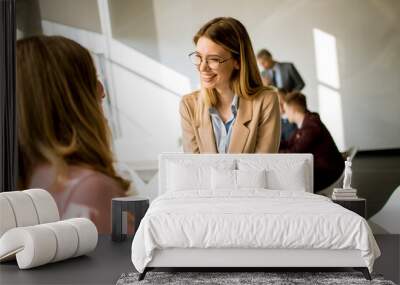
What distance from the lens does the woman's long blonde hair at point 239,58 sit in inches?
286

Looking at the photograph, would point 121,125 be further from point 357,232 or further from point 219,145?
point 357,232

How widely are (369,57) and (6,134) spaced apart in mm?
3969

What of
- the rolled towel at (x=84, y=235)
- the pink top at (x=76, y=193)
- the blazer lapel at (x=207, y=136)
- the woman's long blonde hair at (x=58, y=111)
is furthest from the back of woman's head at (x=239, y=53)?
the rolled towel at (x=84, y=235)

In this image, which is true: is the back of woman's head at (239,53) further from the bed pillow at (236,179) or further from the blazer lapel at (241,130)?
the bed pillow at (236,179)

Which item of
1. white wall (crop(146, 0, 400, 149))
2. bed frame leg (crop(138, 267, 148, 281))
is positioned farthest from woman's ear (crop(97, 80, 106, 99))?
bed frame leg (crop(138, 267, 148, 281))

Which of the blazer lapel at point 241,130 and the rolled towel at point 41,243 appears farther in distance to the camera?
the blazer lapel at point 241,130

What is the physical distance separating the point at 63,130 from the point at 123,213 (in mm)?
1450

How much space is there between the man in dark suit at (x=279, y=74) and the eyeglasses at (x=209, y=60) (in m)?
0.60

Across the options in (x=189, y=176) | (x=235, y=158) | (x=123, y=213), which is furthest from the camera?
(x=235, y=158)

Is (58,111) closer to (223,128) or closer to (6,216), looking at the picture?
(223,128)

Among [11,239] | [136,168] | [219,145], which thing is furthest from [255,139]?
[11,239]

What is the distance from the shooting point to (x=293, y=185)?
6547 millimetres

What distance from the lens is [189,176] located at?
21.5 ft

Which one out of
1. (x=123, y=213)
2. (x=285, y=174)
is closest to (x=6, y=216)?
(x=123, y=213)
